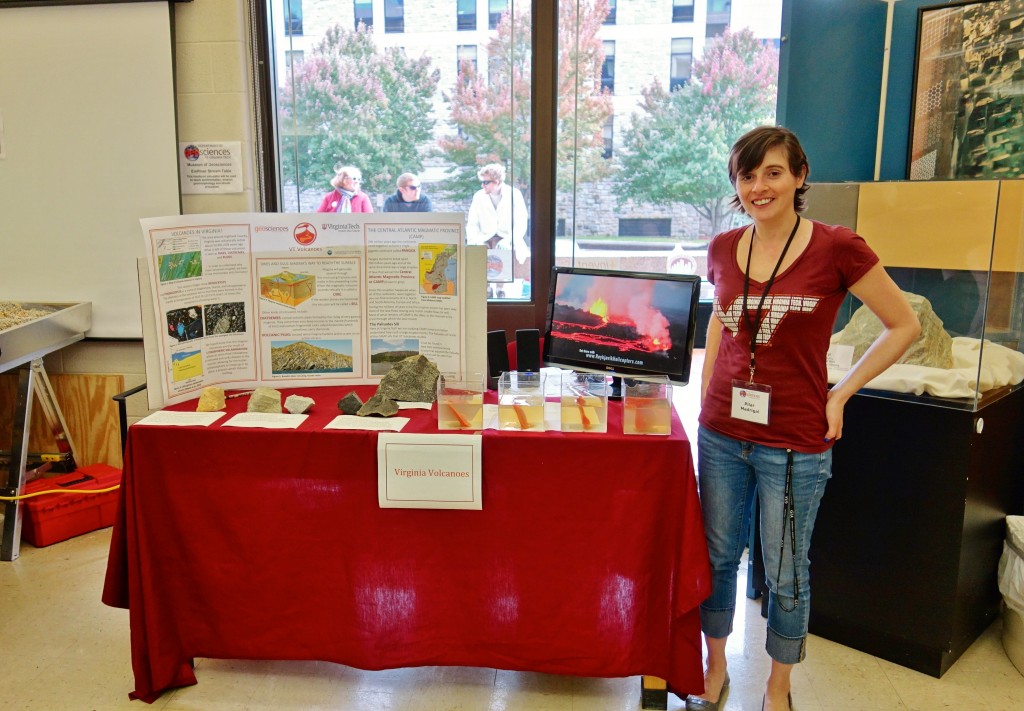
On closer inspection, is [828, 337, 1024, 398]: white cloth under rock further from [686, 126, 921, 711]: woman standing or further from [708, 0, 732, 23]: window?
[708, 0, 732, 23]: window

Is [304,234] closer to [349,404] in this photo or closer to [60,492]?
[349,404]

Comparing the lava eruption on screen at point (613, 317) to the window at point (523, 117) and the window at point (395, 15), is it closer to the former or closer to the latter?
the window at point (523, 117)

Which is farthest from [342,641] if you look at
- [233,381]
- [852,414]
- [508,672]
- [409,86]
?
[409,86]

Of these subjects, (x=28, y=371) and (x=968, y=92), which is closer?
(x=968, y=92)

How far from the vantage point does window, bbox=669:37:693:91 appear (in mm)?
3268

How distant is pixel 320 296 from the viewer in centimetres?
237

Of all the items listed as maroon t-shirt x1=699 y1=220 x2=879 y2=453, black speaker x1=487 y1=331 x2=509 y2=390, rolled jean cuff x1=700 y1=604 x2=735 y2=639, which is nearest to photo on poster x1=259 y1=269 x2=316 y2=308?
black speaker x1=487 y1=331 x2=509 y2=390

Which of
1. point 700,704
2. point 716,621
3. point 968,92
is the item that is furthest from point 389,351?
point 968,92

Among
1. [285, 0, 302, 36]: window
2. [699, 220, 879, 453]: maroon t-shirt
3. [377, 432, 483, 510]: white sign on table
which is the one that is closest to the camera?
[699, 220, 879, 453]: maroon t-shirt

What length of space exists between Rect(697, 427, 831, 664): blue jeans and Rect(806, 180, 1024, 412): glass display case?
0.59 metres

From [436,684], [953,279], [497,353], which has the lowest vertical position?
[436,684]

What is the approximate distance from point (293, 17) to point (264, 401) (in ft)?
6.46

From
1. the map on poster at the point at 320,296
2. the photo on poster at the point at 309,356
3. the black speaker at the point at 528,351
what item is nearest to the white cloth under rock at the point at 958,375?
the black speaker at the point at 528,351

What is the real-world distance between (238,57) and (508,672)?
253 centimetres
